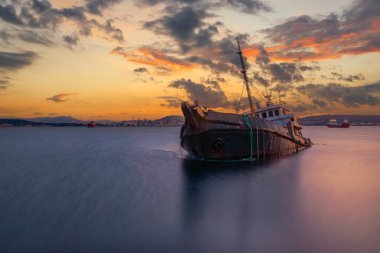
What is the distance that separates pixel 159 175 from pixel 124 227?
13.5 meters

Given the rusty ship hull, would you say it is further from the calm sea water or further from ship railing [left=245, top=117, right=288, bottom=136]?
the calm sea water

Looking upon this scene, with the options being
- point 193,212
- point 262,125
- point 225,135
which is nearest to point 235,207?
point 193,212

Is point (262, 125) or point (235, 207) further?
point (262, 125)

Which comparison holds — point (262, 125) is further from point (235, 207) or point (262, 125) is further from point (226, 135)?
point (235, 207)

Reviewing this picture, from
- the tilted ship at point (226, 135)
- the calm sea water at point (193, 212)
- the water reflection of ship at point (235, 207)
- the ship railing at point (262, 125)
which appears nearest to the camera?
the calm sea water at point (193, 212)

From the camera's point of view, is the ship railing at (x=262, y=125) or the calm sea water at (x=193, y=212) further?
the ship railing at (x=262, y=125)

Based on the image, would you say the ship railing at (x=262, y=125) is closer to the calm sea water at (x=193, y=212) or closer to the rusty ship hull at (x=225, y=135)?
the rusty ship hull at (x=225, y=135)

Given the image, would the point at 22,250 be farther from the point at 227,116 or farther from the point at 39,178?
the point at 227,116

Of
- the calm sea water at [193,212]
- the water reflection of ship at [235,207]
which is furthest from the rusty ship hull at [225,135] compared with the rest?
the calm sea water at [193,212]

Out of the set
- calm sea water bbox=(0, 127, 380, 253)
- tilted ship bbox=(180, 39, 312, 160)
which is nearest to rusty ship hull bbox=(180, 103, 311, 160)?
→ tilted ship bbox=(180, 39, 312, 160)

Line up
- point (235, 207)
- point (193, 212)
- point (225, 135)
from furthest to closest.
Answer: point (225, 135), point (235, 207), point (193, 212)

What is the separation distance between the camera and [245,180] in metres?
20.9

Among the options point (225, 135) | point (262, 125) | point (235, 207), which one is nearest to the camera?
point (235, 207)

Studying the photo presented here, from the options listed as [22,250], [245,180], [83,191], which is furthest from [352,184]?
[22,250]
